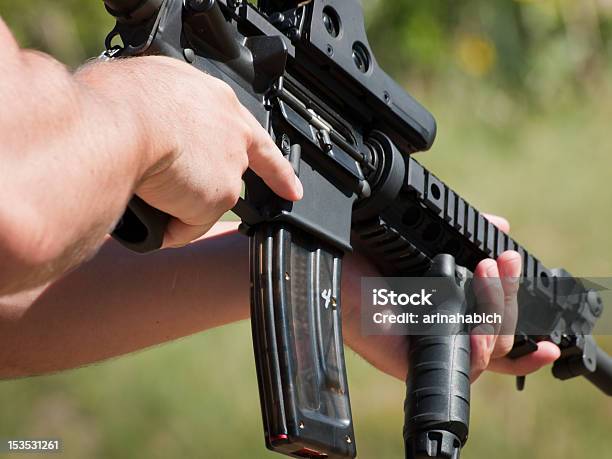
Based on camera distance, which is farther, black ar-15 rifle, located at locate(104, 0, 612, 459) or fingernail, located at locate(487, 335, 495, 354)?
fingernail, located at locate(487, 335, 495, 354)

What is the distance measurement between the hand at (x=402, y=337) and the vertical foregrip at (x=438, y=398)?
8 cm

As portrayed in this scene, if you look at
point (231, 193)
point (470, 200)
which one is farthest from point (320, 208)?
point (470, 200)

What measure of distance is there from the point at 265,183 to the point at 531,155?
2.64m

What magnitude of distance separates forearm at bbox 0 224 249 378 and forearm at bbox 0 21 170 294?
0.65 metres

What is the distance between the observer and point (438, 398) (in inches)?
66.2

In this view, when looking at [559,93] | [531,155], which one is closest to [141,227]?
[531,155]

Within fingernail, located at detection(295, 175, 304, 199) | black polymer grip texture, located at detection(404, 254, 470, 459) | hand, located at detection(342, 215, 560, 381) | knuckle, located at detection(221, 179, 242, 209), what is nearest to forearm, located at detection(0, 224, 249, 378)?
hand, located at detection(342, 215, 560, 381)

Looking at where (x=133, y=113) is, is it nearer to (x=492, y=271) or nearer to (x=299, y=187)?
(x=299, y=187)

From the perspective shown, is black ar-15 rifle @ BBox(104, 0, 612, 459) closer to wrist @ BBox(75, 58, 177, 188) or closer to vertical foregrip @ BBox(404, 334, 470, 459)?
vertical foregrip @ BBox(404, 334, 470, 459)

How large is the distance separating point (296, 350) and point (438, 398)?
32 cm

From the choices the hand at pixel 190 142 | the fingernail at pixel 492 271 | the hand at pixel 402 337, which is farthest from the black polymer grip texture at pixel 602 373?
the hand at pixel 190 142

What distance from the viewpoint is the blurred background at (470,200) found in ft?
10.5

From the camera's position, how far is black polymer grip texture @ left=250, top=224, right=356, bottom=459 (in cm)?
141

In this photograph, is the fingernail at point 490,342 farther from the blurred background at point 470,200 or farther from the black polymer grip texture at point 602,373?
the blurred background at point 470,200
